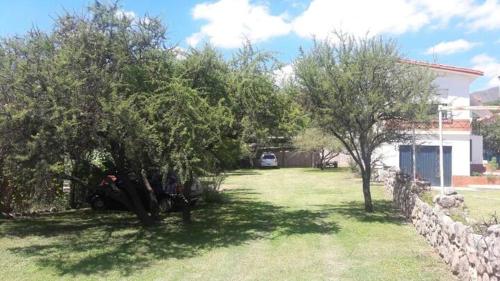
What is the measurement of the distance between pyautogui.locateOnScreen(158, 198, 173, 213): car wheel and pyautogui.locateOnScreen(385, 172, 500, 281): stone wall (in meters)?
7.85

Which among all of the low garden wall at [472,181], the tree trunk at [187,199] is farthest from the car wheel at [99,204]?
the low garden wall at [472,181]

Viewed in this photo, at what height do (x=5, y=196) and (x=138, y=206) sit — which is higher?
(x=5, y=196)

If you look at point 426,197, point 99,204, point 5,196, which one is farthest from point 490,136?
point 5,196

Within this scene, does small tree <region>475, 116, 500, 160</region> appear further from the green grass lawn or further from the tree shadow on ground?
the tree shadow on ground

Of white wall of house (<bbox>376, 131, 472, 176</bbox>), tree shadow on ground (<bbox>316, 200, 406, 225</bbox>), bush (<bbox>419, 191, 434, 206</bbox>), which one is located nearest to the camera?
bush (<bbox>419, 191, 434, 206</bbox>)

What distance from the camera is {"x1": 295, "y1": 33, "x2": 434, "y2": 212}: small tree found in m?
15.3

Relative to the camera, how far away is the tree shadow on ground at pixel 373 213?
15.6 meters

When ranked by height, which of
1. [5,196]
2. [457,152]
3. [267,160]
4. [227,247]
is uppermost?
[457,152]

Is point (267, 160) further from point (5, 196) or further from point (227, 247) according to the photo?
point (227, 247)

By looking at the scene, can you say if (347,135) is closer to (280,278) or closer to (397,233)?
(397,233)

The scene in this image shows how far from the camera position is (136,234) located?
1347 cm

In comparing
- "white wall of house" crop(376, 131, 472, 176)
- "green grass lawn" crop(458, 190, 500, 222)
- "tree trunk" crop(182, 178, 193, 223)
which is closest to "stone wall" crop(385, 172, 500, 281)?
"green grass lawn" crop(458, 190, 500, 222)

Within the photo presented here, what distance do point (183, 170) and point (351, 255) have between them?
4.15 meters

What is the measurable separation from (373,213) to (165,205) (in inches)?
268
